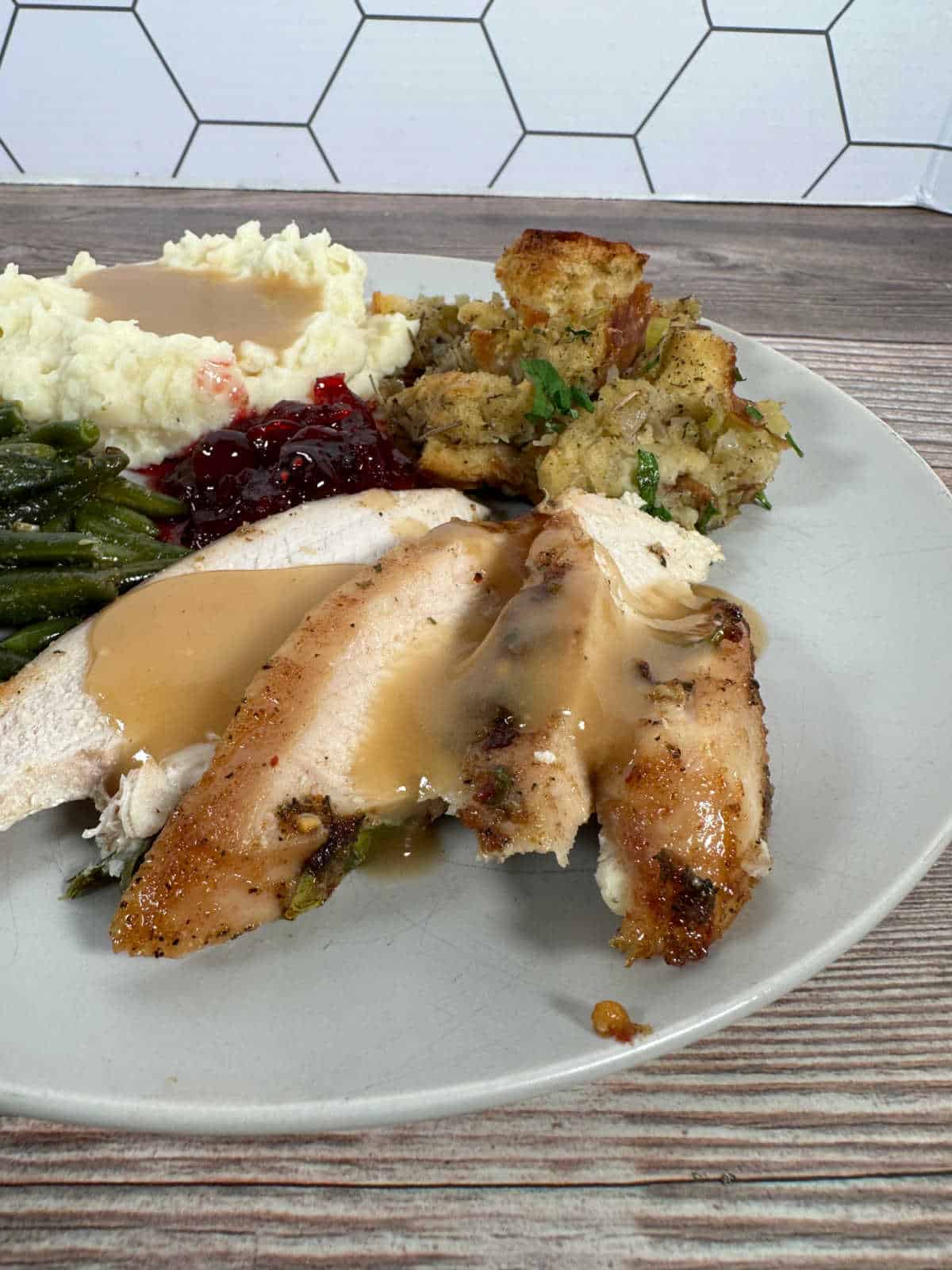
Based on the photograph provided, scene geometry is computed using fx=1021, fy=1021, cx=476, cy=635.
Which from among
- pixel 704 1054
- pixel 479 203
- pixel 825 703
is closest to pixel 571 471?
pixel 825 703

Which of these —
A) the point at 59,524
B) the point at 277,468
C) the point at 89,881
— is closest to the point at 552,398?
the point at 277,468

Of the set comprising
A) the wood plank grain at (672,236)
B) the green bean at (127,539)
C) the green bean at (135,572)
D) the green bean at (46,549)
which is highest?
the green bean at (46,549)

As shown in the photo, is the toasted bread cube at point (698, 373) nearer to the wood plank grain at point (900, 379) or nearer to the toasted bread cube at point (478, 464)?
the toasted bread cube at point (478, 464)

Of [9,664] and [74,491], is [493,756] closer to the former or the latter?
[9,664]

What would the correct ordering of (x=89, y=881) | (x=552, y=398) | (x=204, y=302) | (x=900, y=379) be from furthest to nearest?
(x=900, y=379) → (x=204, y=302) → (x=552, y=398) → (x=89, y=881)

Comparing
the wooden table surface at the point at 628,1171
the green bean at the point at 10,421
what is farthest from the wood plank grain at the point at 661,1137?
the green bean at the point at 10,421

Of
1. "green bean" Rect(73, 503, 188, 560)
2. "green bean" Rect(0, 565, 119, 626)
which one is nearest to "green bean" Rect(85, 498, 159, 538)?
"green bean" Rect(73, 503, 188, 560)
